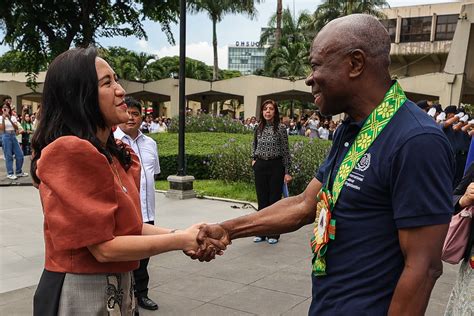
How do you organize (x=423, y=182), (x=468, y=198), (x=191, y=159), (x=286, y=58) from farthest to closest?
(x=286, y=58) < (x=191, y=159) < (x=468, y=198) < (x=423, y=182)

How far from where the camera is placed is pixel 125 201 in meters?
1.87

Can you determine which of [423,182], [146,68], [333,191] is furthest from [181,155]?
[146,68]

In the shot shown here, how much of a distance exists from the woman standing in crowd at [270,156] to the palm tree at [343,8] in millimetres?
32421

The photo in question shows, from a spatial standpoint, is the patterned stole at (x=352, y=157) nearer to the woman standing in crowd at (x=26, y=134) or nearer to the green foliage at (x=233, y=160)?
the green foliage at (x=233, y=160)

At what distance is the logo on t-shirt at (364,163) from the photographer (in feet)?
5.09

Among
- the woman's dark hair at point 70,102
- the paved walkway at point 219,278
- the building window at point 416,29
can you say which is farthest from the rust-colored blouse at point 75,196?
the building window at point 416,29

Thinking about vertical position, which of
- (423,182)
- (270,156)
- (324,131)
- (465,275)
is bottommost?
(324,131)

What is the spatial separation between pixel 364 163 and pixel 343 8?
39612mm

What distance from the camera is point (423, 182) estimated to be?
1.42 m

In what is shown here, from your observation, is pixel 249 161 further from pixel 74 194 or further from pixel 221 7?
pixel 221 7

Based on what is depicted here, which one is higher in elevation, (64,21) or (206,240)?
(64,21)

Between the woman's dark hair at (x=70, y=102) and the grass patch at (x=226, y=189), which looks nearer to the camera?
the woman's dark hair at (x=70, y=102)

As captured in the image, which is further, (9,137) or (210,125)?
(210,125)

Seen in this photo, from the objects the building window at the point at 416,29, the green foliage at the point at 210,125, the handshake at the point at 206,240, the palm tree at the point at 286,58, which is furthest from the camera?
the building window at the point at 416,29
